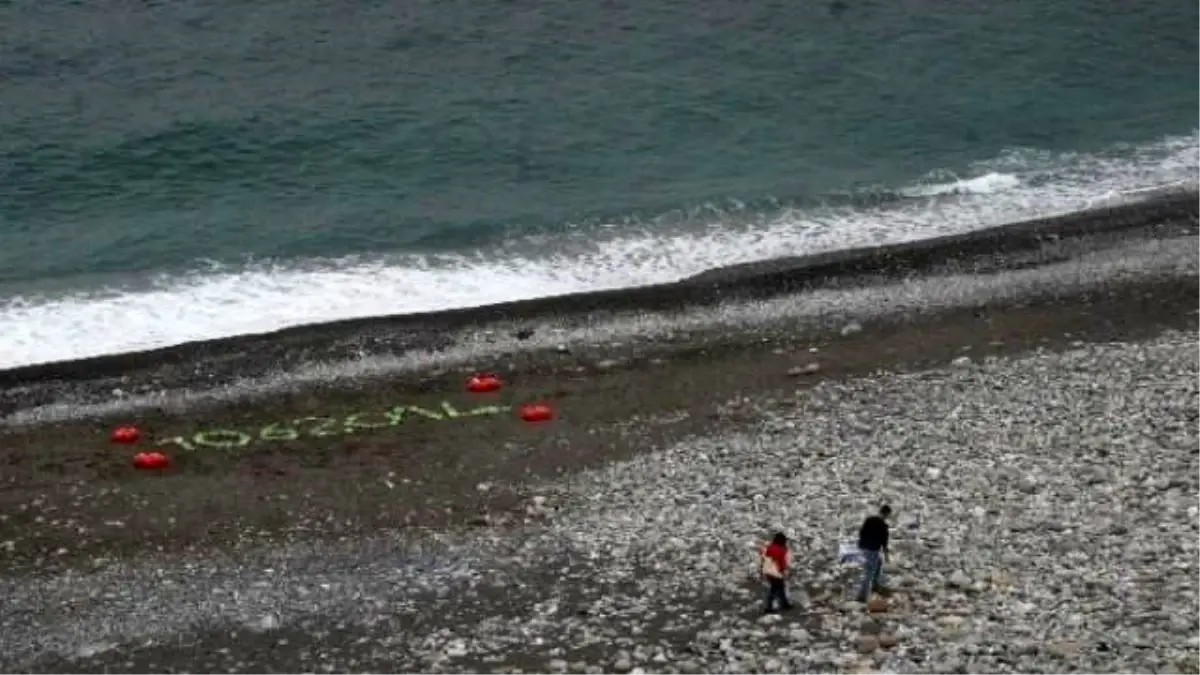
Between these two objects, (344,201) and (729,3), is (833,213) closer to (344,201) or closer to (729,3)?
(344,201)

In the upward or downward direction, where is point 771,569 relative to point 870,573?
upward

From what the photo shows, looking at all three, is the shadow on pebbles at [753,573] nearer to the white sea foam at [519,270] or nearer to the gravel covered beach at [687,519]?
the gravel covered beach at [687,519]

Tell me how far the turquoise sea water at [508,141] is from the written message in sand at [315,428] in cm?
788

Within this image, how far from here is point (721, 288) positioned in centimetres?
4725

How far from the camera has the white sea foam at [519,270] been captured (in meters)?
47.4

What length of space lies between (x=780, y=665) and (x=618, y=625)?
10.6 ft

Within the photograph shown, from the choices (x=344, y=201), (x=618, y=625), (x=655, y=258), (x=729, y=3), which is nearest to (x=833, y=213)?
(x=655, y=258)

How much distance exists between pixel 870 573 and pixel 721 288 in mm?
19895

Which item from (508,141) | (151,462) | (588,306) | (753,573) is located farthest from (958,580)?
(508,141)

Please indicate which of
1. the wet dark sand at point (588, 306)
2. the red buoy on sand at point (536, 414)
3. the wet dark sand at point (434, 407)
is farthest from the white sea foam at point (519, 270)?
the red buoy on sand at point (536, 414)

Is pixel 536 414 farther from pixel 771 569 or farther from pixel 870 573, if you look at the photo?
pixel 870 573

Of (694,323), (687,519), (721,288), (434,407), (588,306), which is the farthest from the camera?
(721,288)

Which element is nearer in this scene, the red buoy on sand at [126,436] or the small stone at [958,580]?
the small stone at [958,580]

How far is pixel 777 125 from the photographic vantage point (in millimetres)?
62281
